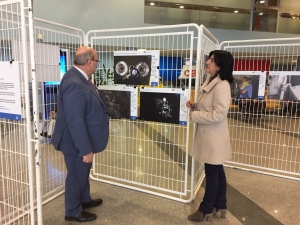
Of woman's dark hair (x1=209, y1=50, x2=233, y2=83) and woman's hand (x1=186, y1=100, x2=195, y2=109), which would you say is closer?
woman's dark hair (x1=209, y1=50, x2=233, y2=83)

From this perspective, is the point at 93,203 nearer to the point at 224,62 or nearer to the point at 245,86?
the point at 224,62

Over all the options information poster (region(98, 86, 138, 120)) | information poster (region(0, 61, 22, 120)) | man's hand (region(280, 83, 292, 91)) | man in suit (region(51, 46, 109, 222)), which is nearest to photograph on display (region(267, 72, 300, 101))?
man's hand (region(280, 83, 292, 91))

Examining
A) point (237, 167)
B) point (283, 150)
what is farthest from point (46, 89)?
point (283, 150)

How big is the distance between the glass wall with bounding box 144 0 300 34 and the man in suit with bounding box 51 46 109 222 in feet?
20.6

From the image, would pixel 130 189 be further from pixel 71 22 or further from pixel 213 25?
pixel 213 25

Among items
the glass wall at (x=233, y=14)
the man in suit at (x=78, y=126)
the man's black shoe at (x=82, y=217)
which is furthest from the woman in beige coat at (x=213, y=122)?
the glass wall at (x=233, y=14)

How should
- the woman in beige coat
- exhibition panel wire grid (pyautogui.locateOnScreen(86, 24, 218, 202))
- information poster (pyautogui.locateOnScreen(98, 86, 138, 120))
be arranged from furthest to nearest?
information poster (pyautogui.locateOnScreen(98, 86, 138, 120)) → exhibition panel wire grid (pyautogui.locateOnScreen(86, 24, 218, 202)) → the woman in beige coat

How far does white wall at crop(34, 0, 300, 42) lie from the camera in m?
6.51

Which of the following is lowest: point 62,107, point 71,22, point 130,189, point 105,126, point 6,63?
point 130,189

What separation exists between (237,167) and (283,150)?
1545 mm

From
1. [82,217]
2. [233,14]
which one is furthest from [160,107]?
[233,14]

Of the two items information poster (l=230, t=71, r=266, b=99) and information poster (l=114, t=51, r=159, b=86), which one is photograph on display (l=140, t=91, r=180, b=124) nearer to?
information poster (l=114, t=51, r=159, b=86)

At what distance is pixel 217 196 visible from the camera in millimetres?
2336

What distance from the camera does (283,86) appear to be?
317cm
